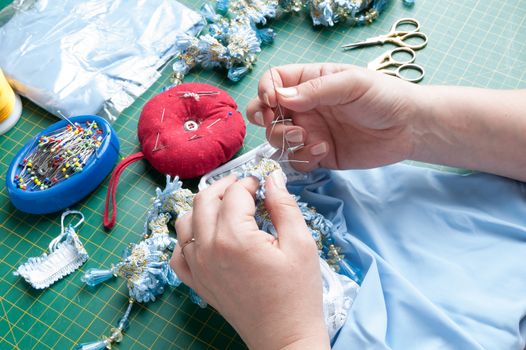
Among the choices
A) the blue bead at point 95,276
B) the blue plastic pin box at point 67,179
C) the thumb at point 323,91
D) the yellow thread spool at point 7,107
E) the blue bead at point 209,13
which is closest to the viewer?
the thumb at point 323,91

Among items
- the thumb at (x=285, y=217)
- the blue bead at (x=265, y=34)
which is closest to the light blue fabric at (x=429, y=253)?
the thumb at (x=285, y=217)

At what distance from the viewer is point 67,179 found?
167 centimetres

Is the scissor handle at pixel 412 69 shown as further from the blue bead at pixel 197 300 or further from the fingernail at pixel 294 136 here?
the blue bead at pixel 197 300

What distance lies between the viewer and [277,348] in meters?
1.07

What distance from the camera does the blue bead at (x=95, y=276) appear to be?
5.07ft

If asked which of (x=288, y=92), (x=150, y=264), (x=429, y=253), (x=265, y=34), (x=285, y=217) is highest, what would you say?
(x=288, y=92)

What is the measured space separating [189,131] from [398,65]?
0.80 metres

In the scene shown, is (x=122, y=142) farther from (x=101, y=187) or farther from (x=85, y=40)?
(x=85, y=40)

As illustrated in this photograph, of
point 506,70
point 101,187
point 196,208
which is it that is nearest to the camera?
point 196,208

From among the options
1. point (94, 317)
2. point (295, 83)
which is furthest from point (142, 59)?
point (94, 317)

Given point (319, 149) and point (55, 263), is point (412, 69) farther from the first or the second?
point (55, 263)

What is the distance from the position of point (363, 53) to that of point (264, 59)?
1.23ft

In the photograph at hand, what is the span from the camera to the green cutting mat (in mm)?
1499

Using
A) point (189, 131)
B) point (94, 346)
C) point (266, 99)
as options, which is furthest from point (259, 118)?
point (94, 346)
